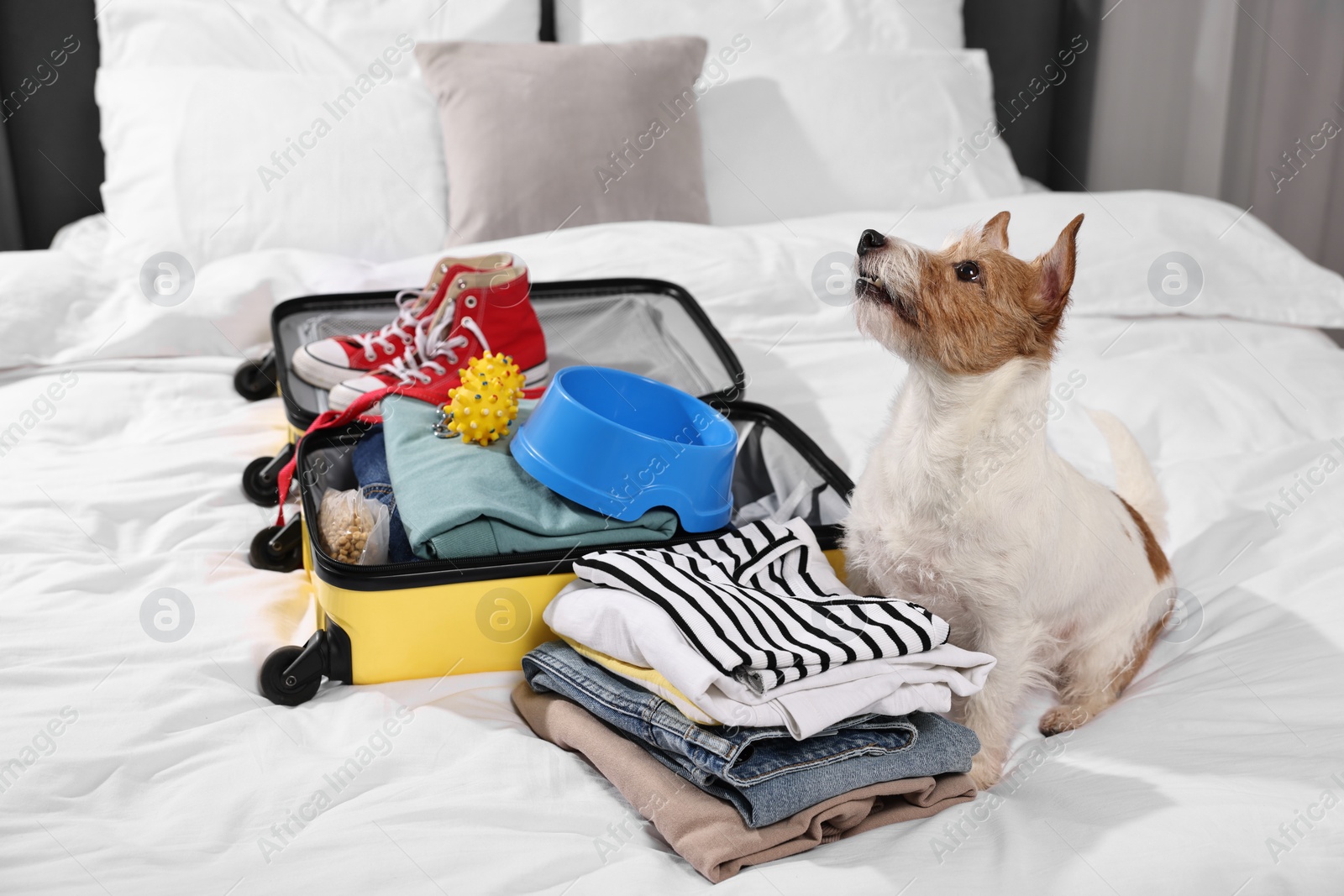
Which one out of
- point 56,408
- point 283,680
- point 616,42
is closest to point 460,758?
point 283,680

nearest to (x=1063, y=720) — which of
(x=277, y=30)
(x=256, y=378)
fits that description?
(x=256, y=378)

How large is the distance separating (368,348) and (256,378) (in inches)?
10.8

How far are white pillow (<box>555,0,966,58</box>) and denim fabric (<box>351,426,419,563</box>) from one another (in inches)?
59.4

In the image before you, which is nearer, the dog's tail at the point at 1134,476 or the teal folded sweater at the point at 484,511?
the teal folded sweater at the point at 484,511

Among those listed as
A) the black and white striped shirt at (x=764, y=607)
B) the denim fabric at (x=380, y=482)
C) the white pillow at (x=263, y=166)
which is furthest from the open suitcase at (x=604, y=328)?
the black and white striped shirt at (x=764, y=607)

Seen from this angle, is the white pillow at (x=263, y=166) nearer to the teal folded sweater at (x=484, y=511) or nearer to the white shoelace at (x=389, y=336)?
the white shoelace at (x=389, y=336)

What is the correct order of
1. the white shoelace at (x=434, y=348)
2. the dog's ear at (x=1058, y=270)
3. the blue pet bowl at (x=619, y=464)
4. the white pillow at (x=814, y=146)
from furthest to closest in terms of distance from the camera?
1. the white pillow at (x=814, y=146)
2. the white shoelace at (x=434, y=348)
3. the blue pet bowl at (x=619, y=464)
4. the dog's ear at (x=1058, y=270)

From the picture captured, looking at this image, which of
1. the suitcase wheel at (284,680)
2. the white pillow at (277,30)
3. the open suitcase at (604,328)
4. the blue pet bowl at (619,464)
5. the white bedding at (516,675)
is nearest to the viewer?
the white bedding at (516,675)

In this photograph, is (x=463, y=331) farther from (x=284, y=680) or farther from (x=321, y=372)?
(x=284, y=680)

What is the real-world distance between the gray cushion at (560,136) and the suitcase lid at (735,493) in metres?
0.84

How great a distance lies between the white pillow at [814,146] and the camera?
96.6 inches

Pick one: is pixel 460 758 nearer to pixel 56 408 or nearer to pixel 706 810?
pixel 706 810

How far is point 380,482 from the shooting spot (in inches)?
54.6

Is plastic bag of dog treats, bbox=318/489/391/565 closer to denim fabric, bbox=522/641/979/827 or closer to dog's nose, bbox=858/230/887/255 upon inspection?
denim fabric, bbox=522/641/979/827
